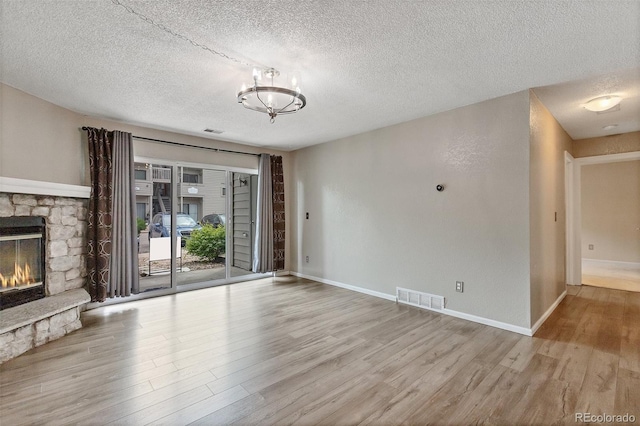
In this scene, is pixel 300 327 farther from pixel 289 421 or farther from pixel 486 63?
pixel 486 63

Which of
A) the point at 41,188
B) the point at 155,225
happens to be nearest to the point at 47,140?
the point at 41,188

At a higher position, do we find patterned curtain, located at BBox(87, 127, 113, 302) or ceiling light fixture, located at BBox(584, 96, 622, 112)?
ceiling light fixture, located at BBox(584, 96, 622, 112)

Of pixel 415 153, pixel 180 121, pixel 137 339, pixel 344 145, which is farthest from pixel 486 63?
pixel 137 339

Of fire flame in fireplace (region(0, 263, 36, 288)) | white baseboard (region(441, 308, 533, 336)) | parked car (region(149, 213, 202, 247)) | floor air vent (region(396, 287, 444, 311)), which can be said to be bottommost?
white baseboard (region(441, 308, 533, 336))

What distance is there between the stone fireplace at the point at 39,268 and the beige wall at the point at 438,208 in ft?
11.8

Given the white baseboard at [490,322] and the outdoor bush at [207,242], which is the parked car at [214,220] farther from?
the white baseboard at [490,322]

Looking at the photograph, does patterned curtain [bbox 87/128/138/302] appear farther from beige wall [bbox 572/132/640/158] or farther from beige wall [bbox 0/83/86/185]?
beige wall [bbox 572/132/640/158]

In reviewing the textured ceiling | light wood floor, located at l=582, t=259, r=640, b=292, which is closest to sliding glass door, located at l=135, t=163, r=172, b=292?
the textured ceiling

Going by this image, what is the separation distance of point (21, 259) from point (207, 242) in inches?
98.7

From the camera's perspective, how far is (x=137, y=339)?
3.00m

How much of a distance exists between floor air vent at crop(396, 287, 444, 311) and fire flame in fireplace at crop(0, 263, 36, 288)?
14.5 feet

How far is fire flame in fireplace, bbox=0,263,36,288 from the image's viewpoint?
2969 millimetres

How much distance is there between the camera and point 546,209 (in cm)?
357

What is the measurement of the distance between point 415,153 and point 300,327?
2.71 meters
